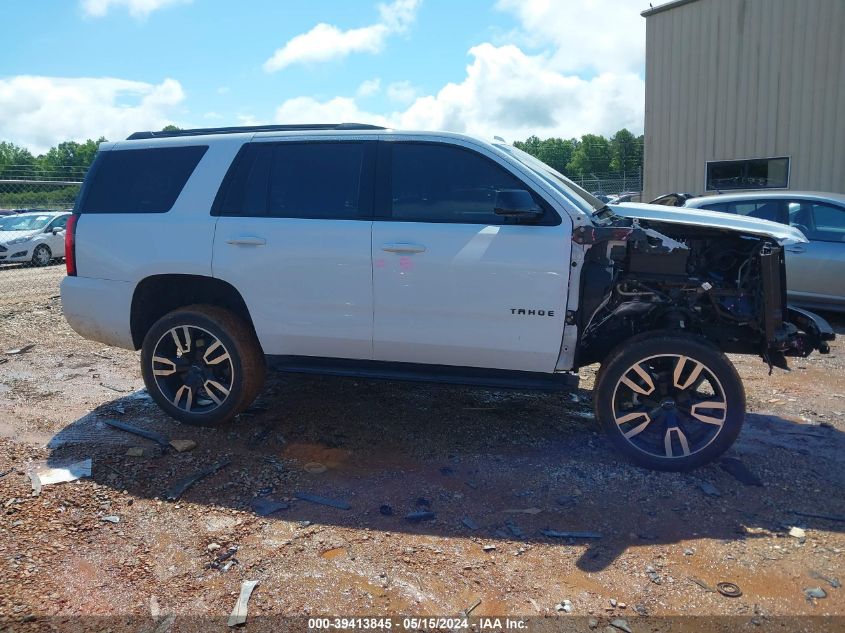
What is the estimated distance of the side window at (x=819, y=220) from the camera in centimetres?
748

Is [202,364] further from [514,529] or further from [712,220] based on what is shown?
[712,220]

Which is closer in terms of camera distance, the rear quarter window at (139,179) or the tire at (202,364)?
the tire at (202,364)

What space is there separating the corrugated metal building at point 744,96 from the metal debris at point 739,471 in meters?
11.7

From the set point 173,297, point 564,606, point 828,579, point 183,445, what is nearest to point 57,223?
point 173,297

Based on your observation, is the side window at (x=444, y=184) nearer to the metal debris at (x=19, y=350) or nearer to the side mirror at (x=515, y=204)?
the side mirror at (x=515, y=204)

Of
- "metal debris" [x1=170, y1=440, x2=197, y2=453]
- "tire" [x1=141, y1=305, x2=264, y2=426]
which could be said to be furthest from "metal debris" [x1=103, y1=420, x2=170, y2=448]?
"tire" [x1=141, y1=305, x2=264, y2=426]

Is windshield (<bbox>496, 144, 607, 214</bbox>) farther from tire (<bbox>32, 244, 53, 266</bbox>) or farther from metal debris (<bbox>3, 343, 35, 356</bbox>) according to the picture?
tire (<bbox>32, 244, 53, 266</bbox>)

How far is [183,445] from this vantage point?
4.39m

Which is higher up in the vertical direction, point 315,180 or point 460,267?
point 315,180

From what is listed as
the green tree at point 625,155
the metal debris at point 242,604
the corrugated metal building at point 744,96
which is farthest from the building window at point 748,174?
the metal debris at point 242,604

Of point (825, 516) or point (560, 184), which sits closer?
point (825, 516)

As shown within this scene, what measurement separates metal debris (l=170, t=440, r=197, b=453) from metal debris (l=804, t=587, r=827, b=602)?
356 centimetres

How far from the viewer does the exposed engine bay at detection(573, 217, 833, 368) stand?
4.00 m

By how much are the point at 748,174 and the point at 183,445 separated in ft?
46.4
